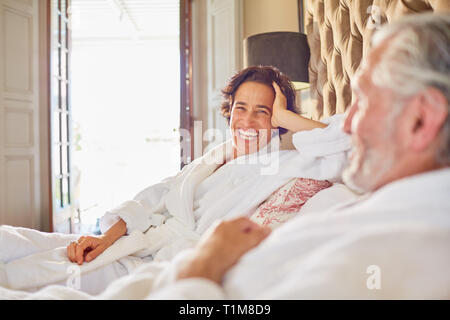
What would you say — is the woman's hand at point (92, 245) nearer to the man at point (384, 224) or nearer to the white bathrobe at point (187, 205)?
the white bathrobe at point (187, 205)

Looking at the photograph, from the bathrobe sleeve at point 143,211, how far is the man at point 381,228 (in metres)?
0.67

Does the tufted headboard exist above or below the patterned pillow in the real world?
above

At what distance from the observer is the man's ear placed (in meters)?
0.50

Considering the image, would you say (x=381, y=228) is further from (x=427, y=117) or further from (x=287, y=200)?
(x=287, y=200)

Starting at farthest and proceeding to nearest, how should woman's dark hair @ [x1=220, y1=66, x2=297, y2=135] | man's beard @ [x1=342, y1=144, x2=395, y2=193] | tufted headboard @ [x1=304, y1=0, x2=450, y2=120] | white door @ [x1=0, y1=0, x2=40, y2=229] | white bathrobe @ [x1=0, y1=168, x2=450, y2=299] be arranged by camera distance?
white door @ [x1=0, y1=0, x2=40, y2=229]
woman's dark hair @ [x1=220, y1=66, x2=297, y2=135]
tufted headboard @ [x1=304, y1=0, x2=450, y2=120]
man's beard @ [x1=342, y1=144, x2=395, y2=193]
white bathrobe @ [x1=0, y1=168, x2=450, y2=299]

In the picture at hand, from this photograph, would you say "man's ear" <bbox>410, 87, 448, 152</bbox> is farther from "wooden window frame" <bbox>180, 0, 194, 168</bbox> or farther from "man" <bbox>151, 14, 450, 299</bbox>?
"wooden window frame" <bbox>180, 0, 194, 168</bbox>

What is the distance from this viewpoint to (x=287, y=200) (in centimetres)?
115

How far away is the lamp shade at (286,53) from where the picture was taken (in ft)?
7.02

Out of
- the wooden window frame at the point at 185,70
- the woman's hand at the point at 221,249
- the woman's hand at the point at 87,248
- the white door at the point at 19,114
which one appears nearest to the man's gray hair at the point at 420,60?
the woman's hand at the point at 221,249

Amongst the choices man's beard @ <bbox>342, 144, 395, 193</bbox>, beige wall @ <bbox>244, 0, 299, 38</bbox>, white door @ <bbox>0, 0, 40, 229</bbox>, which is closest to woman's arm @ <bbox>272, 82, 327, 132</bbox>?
man's beard @ <bbox>342, 144, 395, 193</bbox>

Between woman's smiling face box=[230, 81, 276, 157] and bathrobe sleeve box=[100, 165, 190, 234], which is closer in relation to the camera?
bathrobe sleeve box=[100, 165, 190, 234]

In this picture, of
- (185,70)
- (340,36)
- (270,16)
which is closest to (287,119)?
(340,36)

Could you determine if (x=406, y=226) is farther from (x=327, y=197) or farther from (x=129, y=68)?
(x=129, y=68)

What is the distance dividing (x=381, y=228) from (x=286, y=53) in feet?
5.99
